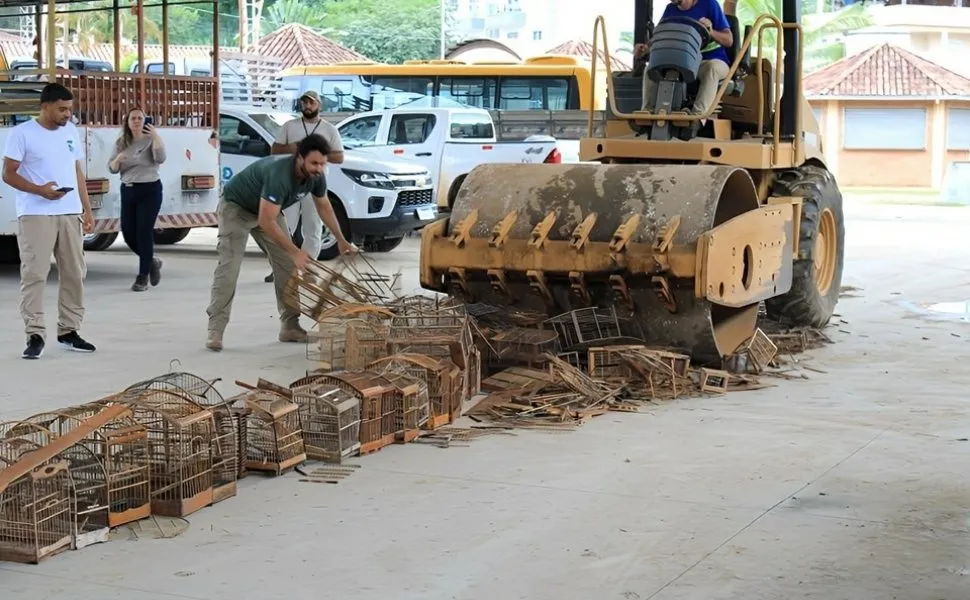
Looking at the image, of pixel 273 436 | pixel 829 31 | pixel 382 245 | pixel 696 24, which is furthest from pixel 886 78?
pixel 273 436

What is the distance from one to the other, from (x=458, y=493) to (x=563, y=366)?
8.02 feet

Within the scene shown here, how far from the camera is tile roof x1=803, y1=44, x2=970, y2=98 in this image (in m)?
46.2

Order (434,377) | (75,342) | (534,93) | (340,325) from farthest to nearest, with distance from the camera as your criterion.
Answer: (534,93)
(75,342)
(340,325)
(434,377)

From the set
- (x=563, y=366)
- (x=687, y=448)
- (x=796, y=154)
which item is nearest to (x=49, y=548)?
(x=687, y=448)

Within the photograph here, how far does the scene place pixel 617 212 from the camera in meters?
9.59

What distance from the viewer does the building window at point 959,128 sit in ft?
152

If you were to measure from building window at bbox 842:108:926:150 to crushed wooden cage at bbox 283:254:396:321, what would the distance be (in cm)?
3831

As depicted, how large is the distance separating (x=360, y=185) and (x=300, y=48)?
33.9 m

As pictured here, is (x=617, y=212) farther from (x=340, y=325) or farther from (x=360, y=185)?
(x=360, y=185)

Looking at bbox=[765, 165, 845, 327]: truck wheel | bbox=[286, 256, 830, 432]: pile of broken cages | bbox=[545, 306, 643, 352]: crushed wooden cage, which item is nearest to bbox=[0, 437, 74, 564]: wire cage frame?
bbox=[286, 256, 830, 432]: pile of broken cages

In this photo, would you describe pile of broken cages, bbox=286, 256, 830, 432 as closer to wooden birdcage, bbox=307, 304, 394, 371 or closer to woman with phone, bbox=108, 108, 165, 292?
wooden birdcage, bbox=307, 304, 394, 371

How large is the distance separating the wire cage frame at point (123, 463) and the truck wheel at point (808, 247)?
6.52 meters

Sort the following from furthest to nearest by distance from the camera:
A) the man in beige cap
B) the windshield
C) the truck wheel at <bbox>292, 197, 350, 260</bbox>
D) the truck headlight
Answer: the windshield, the truck headlight, the truck wheel at <bbox>292, 197, 350, 260</bbox>, the man in beige cap

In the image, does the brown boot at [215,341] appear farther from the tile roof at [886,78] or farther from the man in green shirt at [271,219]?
the tile roof at [886,78]
